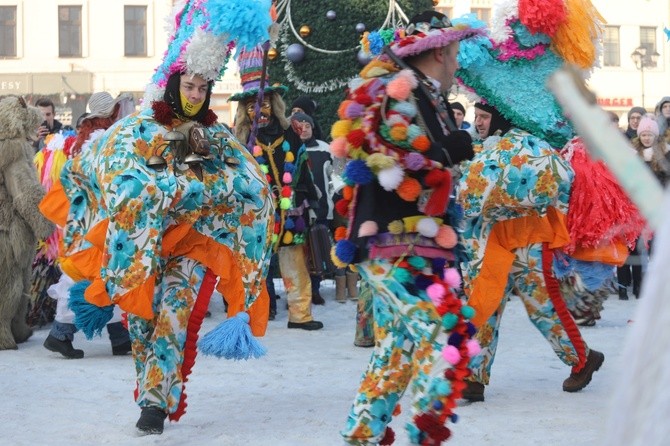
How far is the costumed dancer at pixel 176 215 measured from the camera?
206 inches

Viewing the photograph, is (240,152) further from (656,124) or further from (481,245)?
(656,124)

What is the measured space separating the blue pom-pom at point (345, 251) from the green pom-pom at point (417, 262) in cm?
23

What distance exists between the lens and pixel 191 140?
17.4 ft

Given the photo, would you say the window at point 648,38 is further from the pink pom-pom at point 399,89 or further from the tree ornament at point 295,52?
the pink pom-pom at point 399,89

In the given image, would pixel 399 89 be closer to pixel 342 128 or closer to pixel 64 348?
pixel 342 128

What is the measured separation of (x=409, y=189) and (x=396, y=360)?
2.14 ft

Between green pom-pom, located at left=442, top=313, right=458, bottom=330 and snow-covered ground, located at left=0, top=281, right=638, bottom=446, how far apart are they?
25.9 inches

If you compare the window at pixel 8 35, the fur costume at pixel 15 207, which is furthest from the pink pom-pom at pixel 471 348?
the window at pixel 8 35

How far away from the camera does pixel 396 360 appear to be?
13.8 feet

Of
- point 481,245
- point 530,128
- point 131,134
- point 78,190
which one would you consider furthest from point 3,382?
point 530,128

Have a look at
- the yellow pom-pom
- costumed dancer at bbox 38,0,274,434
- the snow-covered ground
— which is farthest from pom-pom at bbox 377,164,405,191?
costumed dancer at bbox 38,0,274,434

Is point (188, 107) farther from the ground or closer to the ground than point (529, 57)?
closer to the ground

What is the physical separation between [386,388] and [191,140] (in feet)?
5.76

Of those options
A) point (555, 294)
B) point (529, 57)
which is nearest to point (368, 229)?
point (555, 294)
